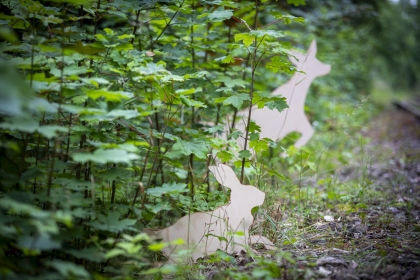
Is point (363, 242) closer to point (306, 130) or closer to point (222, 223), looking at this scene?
point (222, 223)

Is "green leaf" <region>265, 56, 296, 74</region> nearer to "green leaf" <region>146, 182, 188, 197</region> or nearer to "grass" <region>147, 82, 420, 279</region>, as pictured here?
"grass" <region>147, 82, 420, 279</region>

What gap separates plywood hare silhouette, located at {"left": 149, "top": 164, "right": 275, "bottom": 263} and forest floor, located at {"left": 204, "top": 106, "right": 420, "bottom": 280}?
14cm

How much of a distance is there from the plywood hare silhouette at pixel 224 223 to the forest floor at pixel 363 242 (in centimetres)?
14

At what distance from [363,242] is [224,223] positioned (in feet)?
3.14

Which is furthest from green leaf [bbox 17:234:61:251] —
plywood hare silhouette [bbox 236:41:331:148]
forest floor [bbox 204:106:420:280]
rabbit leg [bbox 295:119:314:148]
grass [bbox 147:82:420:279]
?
rabbit leg [bbox 295:119:314:148]

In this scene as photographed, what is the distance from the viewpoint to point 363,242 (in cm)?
246

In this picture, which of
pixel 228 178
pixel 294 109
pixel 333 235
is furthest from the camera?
pixel 294 109

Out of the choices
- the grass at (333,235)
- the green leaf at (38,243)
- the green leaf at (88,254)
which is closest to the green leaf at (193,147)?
the grass at (333,235)

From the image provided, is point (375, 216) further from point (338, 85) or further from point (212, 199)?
point (338, 85)

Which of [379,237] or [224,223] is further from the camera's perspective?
[379,237]

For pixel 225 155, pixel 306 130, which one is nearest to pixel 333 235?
pixel 225 155

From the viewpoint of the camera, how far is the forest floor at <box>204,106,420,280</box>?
200 cm

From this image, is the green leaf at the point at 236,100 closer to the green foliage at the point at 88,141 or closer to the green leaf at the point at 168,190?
the green foliage at the point at 88,141

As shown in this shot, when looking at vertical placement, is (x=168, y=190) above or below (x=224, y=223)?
above
